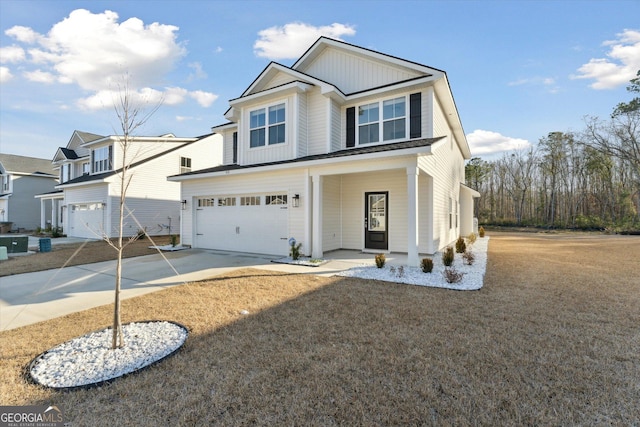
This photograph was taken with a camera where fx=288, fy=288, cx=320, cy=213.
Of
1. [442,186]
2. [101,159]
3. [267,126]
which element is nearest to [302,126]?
[267,126]

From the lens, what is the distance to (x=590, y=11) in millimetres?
8422

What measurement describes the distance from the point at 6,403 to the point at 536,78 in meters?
20.2

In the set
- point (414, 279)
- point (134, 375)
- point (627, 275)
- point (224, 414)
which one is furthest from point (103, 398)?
point (627, 275)

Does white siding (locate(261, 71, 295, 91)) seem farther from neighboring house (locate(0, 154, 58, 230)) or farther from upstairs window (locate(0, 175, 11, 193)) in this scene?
upstairs window (locate(0, 175, 11, 193))

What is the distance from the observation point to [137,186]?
17.2 metres

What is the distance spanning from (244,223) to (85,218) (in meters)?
13.6

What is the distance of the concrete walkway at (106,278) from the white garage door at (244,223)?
53 cm

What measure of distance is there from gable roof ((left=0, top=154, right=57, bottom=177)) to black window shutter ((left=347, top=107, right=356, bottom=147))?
3079 cm

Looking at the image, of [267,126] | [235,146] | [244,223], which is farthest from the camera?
[235,146]

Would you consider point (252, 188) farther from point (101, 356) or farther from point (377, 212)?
point (101, 356)

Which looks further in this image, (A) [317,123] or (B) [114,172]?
(B) [114,172]

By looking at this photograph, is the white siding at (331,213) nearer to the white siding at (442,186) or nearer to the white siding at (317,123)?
the white siding at (317,123)

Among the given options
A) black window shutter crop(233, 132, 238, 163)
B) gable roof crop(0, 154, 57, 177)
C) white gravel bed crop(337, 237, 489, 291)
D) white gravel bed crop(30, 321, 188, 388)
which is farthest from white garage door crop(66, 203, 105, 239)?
white gravel bed crop(337, 237, 489, 291)

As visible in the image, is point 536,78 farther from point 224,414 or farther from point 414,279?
point 224,414
